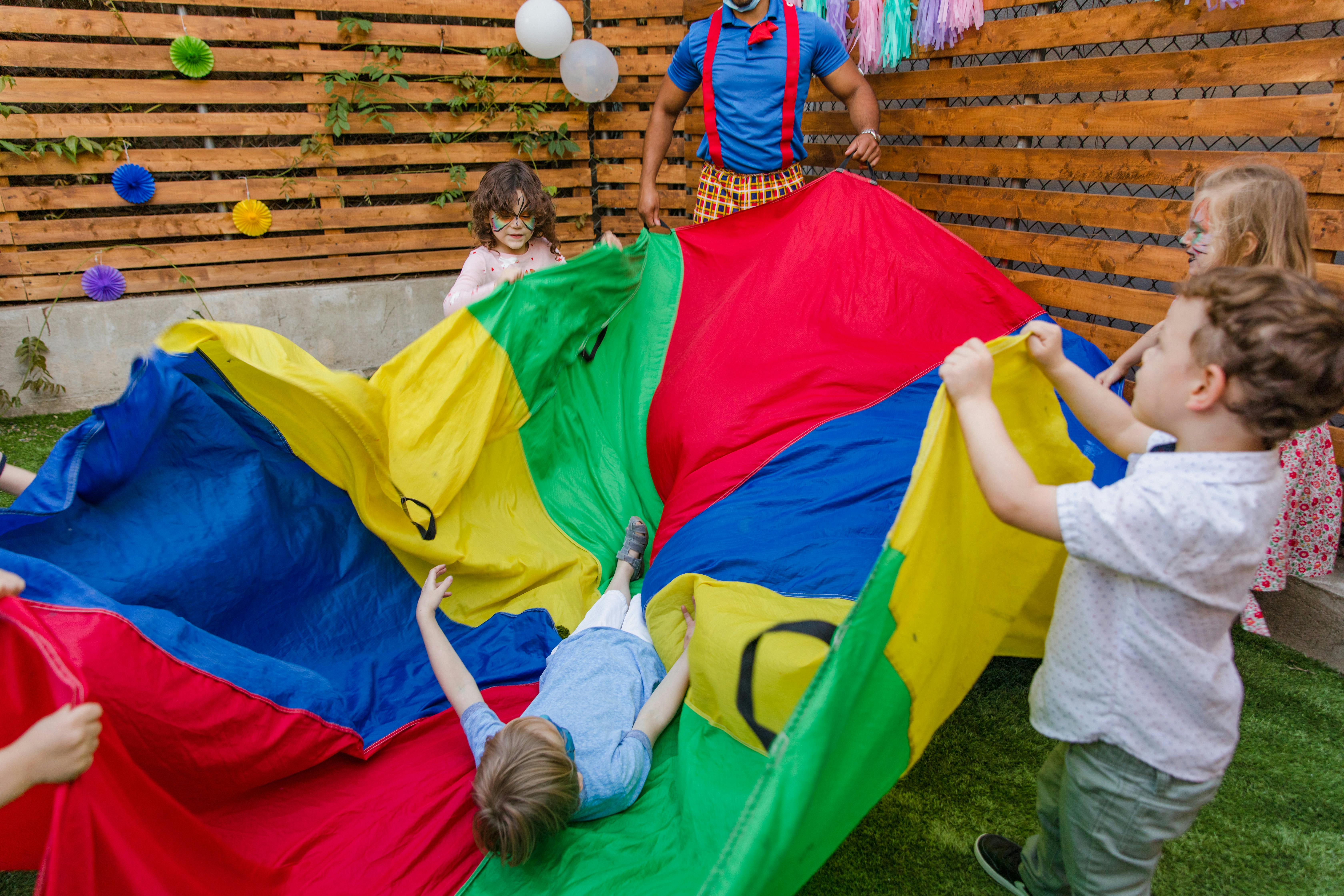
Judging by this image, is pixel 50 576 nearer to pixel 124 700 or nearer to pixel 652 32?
pixel 124 700

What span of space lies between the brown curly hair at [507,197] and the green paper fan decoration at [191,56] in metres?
2.39

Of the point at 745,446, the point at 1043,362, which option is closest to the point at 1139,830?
the point at 1043,362

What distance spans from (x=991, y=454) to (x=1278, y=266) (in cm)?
121

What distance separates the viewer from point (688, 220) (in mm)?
5340

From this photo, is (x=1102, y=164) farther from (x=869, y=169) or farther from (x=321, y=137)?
(x=321, y=137)

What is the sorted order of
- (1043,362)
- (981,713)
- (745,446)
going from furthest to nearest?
(745,446)
(981,713)
(1043,362)

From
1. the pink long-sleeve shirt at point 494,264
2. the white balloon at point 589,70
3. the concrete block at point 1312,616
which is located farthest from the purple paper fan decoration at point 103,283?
the concrete block at point 1312,616

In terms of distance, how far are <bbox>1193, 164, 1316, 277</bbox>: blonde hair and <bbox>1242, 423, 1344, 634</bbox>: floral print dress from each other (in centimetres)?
53

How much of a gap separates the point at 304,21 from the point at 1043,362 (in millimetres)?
4511

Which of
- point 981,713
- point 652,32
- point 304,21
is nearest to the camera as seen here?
point 981,713

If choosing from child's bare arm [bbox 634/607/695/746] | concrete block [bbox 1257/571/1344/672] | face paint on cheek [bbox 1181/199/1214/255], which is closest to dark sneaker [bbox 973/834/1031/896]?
child's bare arm [bbox 634/607/695/746]

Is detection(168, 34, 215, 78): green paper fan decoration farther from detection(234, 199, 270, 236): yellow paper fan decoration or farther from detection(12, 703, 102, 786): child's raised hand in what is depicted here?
detection(12, 703, 102, 786): child's raised hand

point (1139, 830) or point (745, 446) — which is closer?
point (1139, 830)

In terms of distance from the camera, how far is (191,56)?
417 cm
